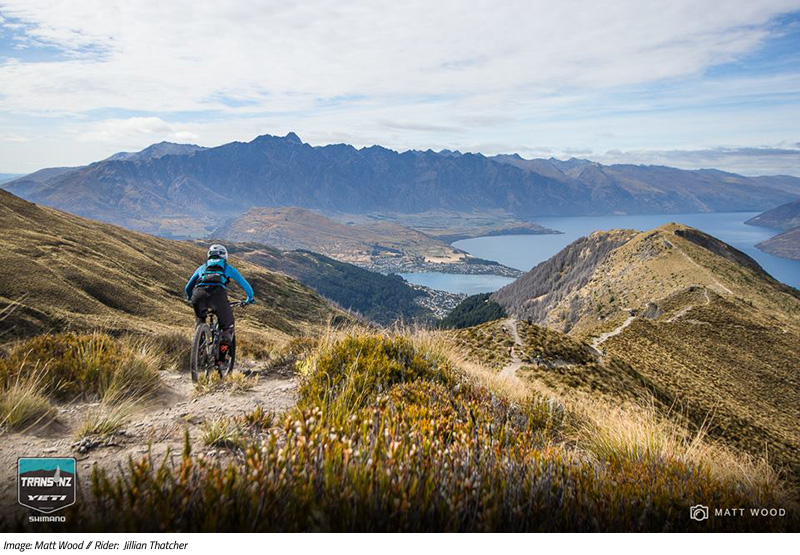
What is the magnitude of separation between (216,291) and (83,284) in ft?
92.7

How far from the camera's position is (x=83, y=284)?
29.6 metres

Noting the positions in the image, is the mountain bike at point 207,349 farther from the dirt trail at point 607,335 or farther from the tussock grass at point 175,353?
the dirt trail at point 607,335

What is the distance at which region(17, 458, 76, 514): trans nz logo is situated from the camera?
2.59 m

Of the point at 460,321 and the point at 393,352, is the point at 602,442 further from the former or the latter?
the point at 460,321

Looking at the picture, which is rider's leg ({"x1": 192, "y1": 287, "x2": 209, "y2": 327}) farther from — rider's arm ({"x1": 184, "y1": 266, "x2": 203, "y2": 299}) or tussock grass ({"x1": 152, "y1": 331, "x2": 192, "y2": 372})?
tussock grass ({"x1": 152, "y1": 331, "x2": 192, "y2": 372})

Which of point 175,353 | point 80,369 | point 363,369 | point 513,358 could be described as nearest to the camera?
point 363,369

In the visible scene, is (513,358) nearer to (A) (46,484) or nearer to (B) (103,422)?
(B) (103,422)

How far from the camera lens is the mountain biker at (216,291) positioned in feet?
28.0

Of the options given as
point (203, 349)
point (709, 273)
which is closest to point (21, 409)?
point (203, 349)

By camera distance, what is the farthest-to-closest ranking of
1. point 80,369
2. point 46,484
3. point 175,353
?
1. point 175,353
2. point 80,369
3. point 46,484

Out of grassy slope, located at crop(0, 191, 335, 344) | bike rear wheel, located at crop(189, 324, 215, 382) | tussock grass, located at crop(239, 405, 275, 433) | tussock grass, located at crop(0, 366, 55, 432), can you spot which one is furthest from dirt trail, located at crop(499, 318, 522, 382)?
grassy slope, located at crop(0, 191, 335, 344)

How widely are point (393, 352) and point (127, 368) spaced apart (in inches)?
179

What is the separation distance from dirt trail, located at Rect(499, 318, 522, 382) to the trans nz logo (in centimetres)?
796

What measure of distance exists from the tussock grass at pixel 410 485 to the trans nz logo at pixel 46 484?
0.25 metres
